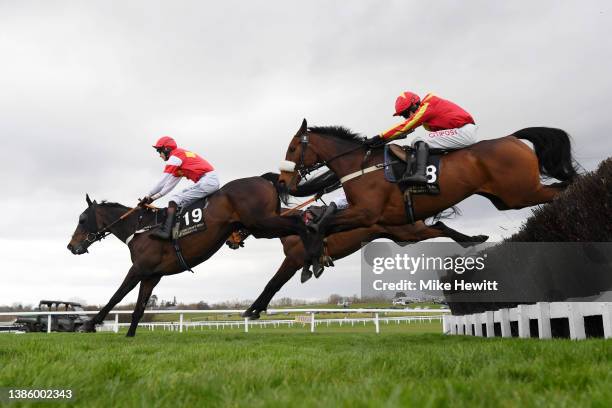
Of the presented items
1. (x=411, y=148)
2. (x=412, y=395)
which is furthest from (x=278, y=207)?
(x=412, y=395)

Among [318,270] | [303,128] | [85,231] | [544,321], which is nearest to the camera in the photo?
[544,321]

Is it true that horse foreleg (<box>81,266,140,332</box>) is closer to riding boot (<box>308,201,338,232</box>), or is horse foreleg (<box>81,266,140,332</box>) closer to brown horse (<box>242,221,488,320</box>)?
brown horse (<box>242,221,488,320</box>)

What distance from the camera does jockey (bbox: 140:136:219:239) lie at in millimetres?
8664

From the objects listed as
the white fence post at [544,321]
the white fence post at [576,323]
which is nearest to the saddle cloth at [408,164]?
the white fence post at [544,321]

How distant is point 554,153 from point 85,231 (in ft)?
26.1

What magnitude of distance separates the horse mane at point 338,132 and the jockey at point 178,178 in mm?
2079

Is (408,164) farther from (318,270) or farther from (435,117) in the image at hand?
(318,270)

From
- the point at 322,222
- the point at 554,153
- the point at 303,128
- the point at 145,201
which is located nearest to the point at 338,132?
the point at 303,128

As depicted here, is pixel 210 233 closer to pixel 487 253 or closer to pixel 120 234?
pixel 120 234

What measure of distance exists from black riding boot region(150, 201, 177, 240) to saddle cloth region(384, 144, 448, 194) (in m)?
3.68

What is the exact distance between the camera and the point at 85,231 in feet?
33.4

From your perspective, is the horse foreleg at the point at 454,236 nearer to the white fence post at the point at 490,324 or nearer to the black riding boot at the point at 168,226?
the white fence post at the point at 490,324

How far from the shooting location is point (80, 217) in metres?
10.2

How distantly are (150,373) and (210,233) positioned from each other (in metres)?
5.62
